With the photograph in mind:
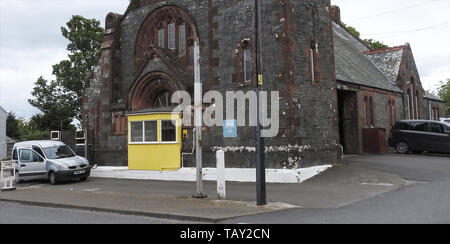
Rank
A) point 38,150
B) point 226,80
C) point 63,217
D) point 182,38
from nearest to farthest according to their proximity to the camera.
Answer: point 63,217, point 226,80, point 38,150, point 182,38

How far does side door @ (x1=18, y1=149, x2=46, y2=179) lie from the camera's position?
18917 millimetres

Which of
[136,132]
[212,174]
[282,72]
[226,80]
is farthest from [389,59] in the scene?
[136,132]

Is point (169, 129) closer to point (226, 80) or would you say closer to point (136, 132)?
point (136, 132)

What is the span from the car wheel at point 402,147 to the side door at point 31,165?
18.4 meters

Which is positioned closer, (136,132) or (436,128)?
(136,132)

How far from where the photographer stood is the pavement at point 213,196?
10023 mm

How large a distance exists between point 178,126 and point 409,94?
1999 centimetres

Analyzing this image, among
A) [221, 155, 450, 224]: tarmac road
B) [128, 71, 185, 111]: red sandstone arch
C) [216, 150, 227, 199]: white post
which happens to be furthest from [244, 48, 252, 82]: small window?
[221, 155, 450, 224]: tarmac road

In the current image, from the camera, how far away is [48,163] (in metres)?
18.6

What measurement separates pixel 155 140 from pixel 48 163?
16.0 feet

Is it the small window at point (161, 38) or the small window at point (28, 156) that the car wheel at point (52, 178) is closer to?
the small window at point (28, 156)

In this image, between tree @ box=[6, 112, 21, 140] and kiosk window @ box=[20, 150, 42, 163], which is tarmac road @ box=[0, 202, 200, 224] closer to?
kiosk window @ box=[20, 150, 42, 163]

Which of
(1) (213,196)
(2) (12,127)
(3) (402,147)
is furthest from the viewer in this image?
(2) (12,127)

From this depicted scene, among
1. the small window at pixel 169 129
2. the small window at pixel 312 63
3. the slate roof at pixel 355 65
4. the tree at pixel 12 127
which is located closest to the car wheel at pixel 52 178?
the small window at pixel 169 129
